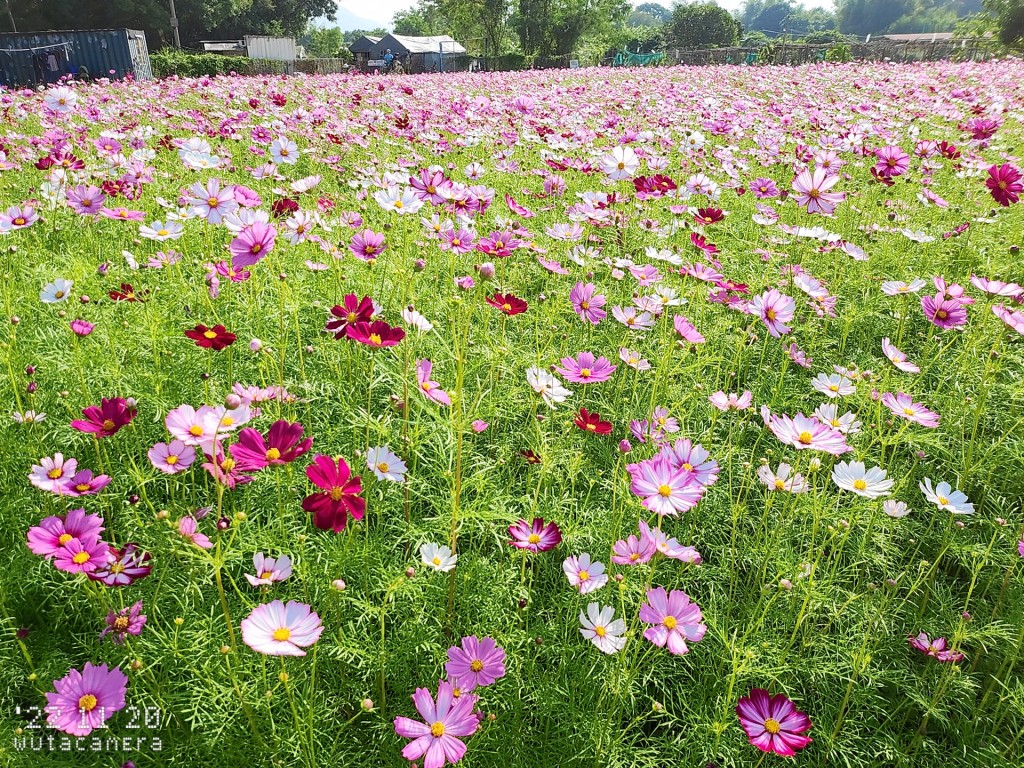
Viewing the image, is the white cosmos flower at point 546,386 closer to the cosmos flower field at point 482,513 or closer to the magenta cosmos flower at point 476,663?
the cosmos flower field at point 482,513

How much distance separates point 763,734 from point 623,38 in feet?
166

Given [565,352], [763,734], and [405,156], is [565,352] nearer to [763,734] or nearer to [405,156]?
[763,734]

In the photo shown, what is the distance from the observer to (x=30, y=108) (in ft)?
16.8

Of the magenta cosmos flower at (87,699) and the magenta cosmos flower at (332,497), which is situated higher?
the magenta cosmos flower at (332,497)

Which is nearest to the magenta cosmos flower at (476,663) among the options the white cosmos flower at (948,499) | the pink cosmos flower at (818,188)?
the white cosmos flower at (948,499)

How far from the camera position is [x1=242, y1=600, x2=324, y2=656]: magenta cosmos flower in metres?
0.80

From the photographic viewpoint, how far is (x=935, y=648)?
115 cm

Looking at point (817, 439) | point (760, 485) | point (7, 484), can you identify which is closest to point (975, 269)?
point (760, 485)

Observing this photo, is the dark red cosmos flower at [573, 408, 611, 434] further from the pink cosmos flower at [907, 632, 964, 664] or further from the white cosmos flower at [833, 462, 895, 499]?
the pink cosmos flower at [907, 632, 964, 664]

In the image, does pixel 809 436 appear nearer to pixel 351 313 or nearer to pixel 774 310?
pixel 774 310

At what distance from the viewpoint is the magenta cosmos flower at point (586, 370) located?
150 cm

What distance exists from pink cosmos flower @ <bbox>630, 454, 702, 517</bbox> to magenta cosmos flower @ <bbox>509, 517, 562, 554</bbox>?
192 mm

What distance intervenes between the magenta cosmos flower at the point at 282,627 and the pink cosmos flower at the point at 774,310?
1330 mm

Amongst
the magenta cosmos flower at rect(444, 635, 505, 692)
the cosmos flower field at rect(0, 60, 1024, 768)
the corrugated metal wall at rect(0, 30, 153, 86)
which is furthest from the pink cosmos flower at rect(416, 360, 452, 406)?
the corrugated metal wall at rect(0, 30, 153, 86)
